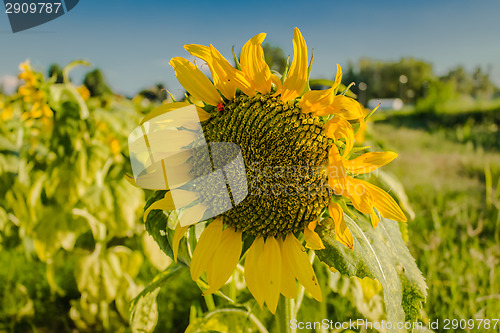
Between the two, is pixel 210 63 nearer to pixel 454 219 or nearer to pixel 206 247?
pixel 206 247

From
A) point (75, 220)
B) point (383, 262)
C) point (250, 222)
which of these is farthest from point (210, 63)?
point (75, 220)

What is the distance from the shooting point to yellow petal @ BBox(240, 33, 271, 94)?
0.86 m

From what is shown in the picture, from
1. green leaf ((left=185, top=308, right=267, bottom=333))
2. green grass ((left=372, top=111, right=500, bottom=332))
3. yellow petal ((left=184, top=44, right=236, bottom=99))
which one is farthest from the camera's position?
green grass ((left=372, top=111, right=500, bottom=332))

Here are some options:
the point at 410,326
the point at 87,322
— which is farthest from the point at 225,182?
the point at 87,322

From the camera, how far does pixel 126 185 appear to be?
1.88 metres

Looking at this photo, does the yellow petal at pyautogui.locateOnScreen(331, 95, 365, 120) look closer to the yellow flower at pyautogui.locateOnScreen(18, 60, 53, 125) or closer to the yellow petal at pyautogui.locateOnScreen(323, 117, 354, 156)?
the yellow petal at pyautogui.locateOnScreen(323, 117, 354, 156)

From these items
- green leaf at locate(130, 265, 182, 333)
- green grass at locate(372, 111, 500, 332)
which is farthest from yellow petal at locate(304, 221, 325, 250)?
green grass at locate(372, 111, 500, 332)

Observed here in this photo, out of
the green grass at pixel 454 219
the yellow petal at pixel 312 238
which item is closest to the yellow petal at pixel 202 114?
the yellow petal at pixel 312 238

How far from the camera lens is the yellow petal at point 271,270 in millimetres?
889

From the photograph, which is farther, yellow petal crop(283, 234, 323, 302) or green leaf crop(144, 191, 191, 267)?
green leaf crop(144, 191, 191, 267)

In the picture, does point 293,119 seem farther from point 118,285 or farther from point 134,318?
point 118,285

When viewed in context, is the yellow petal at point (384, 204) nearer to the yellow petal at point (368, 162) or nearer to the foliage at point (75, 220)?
the yellow petal at point (368, 162)

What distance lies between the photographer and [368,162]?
849mm

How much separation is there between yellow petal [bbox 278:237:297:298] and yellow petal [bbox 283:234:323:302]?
11 millimetres
